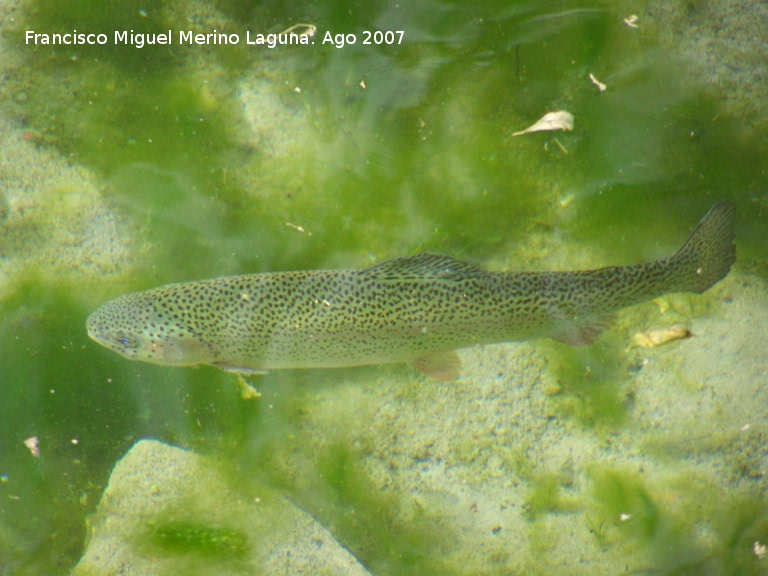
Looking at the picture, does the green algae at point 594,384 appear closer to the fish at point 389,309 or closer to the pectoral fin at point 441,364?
the fish at point 389,309

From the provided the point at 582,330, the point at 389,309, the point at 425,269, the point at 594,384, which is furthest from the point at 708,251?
the point at 389,309

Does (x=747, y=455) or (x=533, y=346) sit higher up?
(x=533, y=346)

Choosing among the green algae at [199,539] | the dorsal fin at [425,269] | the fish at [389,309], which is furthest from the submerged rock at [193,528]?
the dorsal fin at [425,269]

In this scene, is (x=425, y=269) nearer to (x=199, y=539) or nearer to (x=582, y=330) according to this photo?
(x=582, y=330)

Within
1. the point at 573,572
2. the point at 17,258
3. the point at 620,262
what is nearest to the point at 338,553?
the point at 573,572

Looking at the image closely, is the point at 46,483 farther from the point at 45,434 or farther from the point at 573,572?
the point at 573,572
